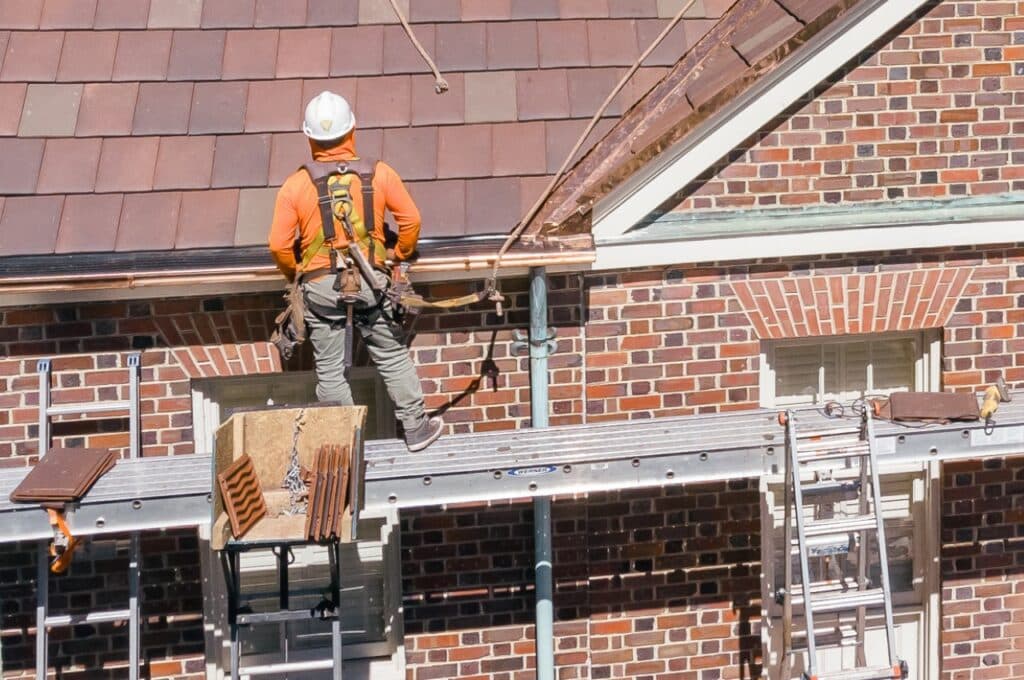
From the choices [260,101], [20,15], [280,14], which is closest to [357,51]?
[280,14]

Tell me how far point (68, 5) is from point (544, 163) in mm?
2770

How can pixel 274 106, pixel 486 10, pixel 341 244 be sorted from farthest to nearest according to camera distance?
pixel 486 10 → pixel 274 106 → pixel 341 244

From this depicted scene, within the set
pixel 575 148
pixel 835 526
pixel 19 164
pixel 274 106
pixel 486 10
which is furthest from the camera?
pixel 486 10

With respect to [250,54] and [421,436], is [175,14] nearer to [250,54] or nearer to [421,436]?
[250,54]

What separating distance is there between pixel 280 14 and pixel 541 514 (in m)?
3.10

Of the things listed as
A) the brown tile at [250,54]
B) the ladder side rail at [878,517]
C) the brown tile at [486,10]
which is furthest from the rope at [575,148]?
the ladder side rail at [878,517]

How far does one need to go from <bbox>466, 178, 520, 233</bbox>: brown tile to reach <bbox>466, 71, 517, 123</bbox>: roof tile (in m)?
0.40

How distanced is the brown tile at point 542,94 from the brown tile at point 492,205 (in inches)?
17.4

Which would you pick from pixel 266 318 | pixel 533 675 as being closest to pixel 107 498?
pixel 266 318

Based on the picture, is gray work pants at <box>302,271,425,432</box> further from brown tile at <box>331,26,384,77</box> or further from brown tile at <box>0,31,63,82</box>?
brown tile at <box>0,31,63,82</box>

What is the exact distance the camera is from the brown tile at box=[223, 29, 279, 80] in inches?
294

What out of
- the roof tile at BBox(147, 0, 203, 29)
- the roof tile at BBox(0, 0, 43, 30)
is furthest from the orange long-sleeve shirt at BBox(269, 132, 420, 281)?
the roof tile at BBox(0, 0, 43, 30)

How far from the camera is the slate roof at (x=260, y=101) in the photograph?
705 centimetres

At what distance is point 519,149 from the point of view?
734 centimetres
